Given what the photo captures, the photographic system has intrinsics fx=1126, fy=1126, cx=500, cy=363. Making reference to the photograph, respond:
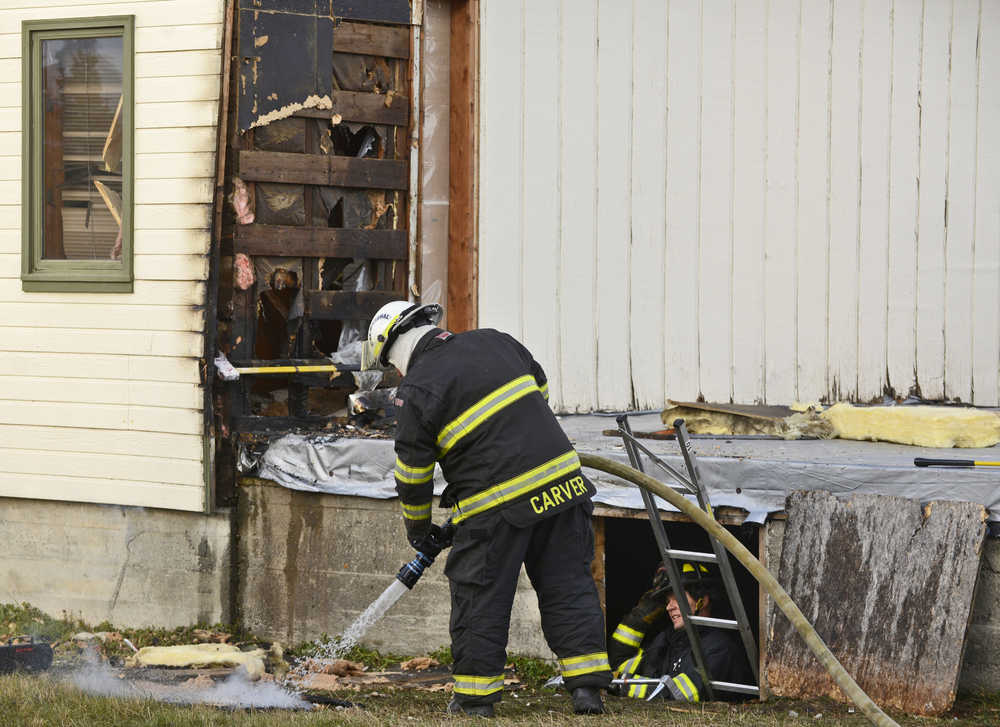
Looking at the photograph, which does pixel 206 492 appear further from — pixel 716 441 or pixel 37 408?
pixel 716 441

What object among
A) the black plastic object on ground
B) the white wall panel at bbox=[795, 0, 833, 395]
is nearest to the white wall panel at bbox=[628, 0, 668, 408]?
the white wall panel at bbox=[795, 0, 833, 395]

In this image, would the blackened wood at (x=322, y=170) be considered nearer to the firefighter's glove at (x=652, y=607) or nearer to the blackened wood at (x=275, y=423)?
the blackened wood at (x=275, y=423)

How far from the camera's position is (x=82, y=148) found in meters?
7.52

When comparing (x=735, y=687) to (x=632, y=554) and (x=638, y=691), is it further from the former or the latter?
(x=632, y=554)

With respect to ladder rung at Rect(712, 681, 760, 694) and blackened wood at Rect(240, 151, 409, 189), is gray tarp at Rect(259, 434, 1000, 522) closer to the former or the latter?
ladder rung at Rect(712, 681, 760, 694)

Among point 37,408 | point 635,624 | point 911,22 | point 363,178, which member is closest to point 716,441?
point 635,624

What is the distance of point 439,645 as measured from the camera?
6738mm

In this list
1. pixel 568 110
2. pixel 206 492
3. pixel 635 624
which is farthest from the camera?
pixel 568 110

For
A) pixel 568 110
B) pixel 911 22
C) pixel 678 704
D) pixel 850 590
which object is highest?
pixel 911 22

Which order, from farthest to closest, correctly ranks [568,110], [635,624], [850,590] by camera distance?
[568,110], [635,624], [850,590]

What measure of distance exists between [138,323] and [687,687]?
4.09 m

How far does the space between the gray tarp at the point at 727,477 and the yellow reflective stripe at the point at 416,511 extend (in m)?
1.50

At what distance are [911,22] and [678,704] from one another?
493 cm

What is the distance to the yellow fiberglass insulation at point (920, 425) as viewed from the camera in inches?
256
